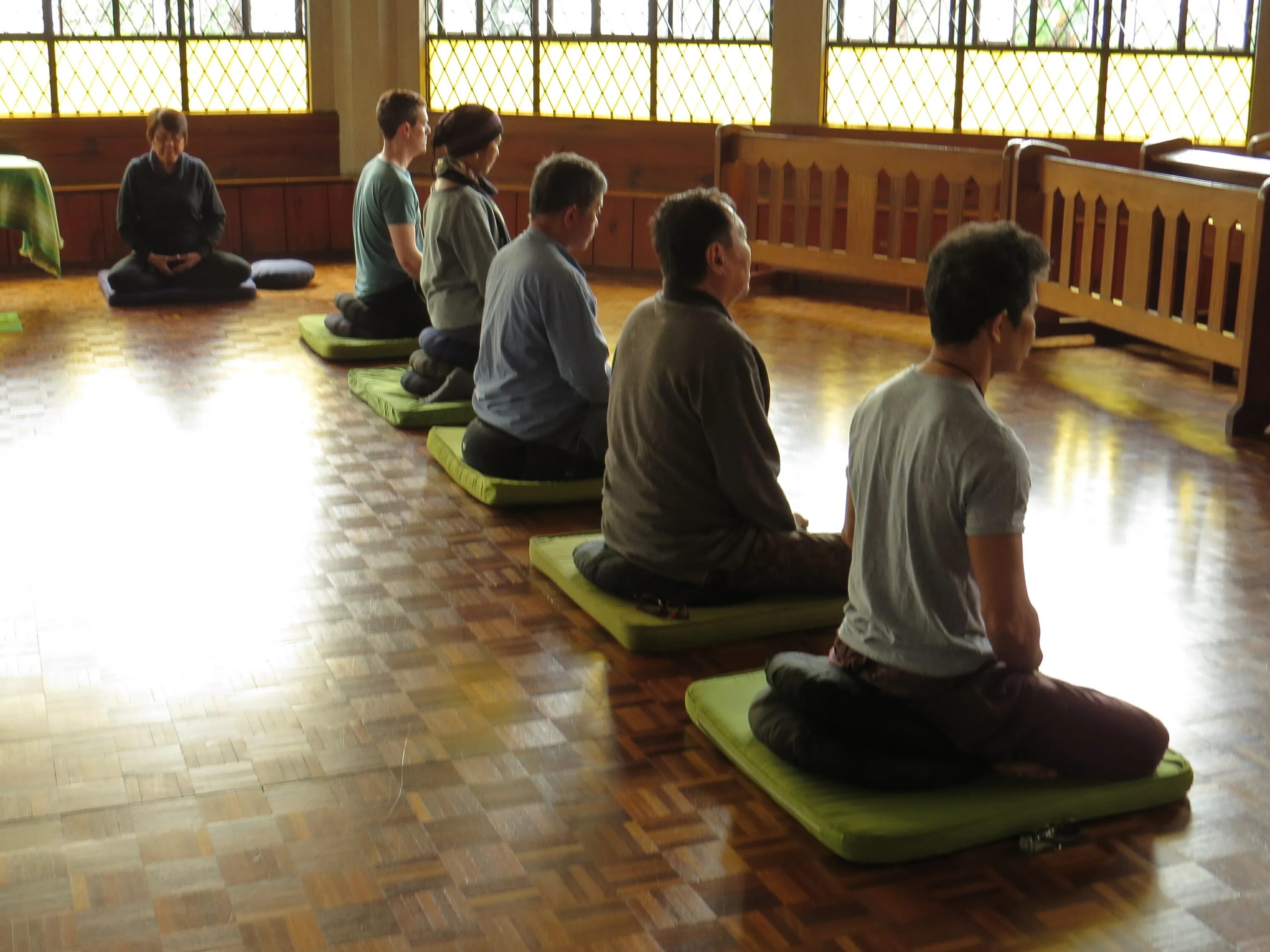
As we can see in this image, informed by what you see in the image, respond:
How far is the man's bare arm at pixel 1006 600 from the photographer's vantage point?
2.43m

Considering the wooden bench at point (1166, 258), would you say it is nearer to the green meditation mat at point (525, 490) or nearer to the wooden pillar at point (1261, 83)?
the wooden pillar at point (1261, 83)

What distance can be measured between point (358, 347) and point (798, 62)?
3474 millimetres

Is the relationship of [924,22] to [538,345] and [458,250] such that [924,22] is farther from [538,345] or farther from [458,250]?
[538,345]

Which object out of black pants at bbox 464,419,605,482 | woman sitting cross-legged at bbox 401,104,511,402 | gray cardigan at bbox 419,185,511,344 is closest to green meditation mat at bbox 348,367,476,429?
woman sitting cross-legged at bbox 401,104,511,402

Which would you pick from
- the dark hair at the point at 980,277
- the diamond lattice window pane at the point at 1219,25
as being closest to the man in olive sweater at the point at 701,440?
the dark hair at the point at 980,277

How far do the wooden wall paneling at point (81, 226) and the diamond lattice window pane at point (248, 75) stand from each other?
0.89 meters

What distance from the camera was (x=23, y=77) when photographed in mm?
9055

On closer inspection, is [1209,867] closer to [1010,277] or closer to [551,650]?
[1010,277]

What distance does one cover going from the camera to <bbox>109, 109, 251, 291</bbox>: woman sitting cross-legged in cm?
782

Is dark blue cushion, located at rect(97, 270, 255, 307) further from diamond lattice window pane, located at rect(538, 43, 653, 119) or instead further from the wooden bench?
the wooden bench

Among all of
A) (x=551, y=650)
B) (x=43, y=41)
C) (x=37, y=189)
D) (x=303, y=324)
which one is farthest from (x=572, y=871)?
(x=43, y=41)

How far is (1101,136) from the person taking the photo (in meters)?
8.25

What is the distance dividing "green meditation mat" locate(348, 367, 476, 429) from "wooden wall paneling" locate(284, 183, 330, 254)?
3857mm

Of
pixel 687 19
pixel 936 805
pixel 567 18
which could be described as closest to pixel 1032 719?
pixel 936 805
